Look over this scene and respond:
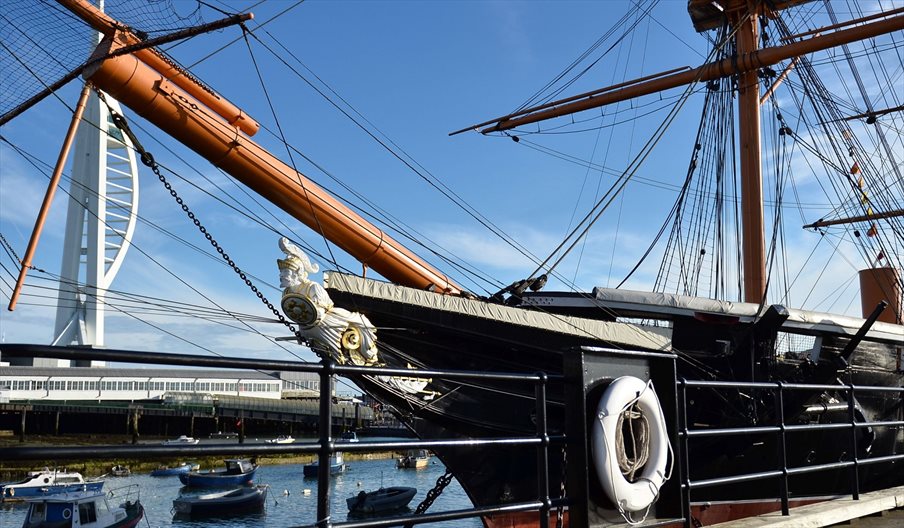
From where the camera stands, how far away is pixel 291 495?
1652 inches

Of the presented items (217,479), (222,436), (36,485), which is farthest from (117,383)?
(36,485)

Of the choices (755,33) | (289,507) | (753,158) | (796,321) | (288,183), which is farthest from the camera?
(289,507)

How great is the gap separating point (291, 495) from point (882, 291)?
2993 centimetres

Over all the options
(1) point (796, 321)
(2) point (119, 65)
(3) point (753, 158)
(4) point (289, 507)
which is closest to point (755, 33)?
(3) point (753, 158)

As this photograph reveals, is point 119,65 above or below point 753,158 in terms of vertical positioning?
below

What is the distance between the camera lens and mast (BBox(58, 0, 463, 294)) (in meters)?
9.82

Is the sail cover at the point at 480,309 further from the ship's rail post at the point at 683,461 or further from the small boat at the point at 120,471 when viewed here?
the small boat at the point at 120,471

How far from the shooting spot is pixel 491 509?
10.6ft

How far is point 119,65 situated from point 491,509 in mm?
8300

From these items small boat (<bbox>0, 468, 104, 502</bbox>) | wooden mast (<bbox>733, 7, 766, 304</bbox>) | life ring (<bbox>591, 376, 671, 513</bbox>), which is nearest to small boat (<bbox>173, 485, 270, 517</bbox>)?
small boat (<bbox>0, 468, 104, 502</bbox>)

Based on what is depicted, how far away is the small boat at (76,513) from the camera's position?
83.4ft

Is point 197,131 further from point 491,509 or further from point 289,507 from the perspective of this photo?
point 289,507

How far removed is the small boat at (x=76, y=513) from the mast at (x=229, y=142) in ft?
61.6

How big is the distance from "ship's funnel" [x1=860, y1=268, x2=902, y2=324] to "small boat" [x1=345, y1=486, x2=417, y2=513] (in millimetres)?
18391
